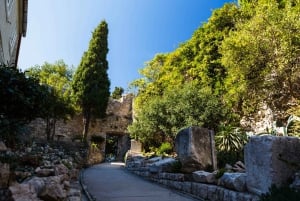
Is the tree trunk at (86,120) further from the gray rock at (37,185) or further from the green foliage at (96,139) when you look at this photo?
the gray rock at (37,185)

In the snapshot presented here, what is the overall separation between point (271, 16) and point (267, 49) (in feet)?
5.16

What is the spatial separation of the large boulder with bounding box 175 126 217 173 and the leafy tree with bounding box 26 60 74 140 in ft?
26.6

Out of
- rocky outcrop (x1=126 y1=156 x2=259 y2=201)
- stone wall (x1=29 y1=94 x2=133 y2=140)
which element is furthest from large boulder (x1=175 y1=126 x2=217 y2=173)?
stone wall (x1=29 y1=94 x2=133 y2=140)

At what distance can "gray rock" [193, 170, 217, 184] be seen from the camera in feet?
17.7

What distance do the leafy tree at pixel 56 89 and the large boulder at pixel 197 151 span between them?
8.11 metres

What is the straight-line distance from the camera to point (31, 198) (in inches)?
113

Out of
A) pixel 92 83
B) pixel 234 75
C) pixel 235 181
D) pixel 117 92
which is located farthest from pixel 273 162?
pixel 117 92

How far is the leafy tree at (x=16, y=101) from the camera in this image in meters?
5.50

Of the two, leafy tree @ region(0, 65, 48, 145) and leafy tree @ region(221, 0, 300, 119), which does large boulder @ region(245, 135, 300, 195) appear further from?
leafy tree @ region(221, 0, 300, 119)

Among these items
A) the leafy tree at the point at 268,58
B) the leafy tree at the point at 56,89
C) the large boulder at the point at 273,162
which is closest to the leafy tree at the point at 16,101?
the large boulder at the point at 273,162

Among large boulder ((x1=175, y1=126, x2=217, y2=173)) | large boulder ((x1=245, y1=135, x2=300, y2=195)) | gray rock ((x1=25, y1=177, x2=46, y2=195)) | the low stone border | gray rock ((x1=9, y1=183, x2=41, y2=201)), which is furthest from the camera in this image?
large boulder ((x1=175, y1=126, x2=217, y2=173))

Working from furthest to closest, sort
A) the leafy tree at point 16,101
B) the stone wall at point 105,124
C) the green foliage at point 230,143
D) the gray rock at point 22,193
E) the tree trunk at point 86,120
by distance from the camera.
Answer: the stone wall at point 105,124
the tree trunk at point 86,120
the green foliage at point 230,143
the leafy tree at point 16,101
the gray rock at point 22,193

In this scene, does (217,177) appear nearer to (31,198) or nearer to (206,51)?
(31,198)

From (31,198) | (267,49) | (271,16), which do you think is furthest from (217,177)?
(271,16)
